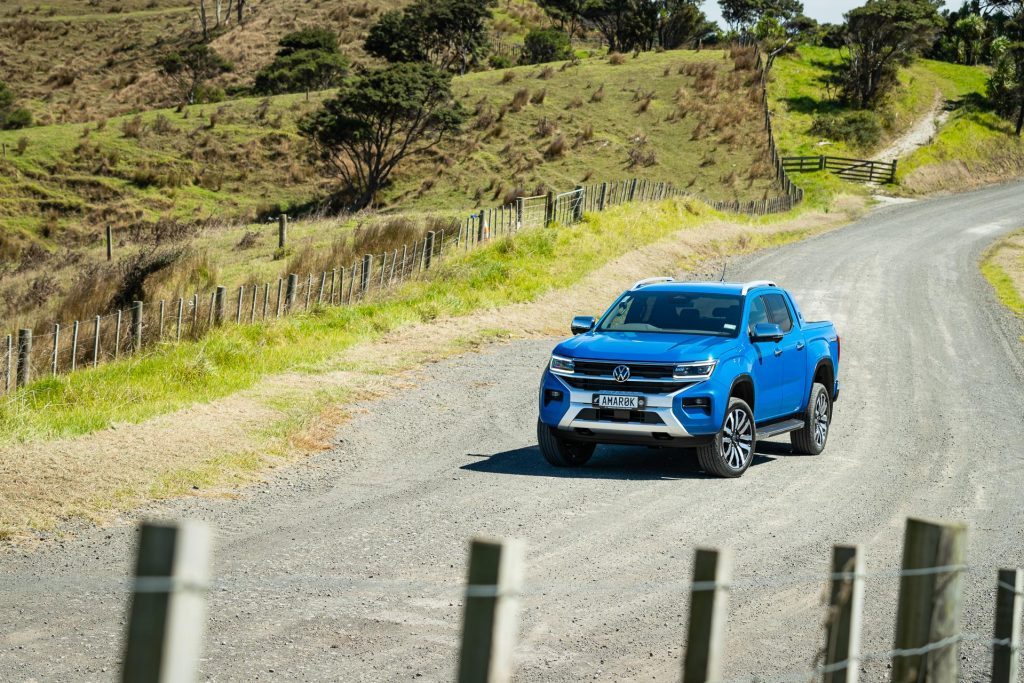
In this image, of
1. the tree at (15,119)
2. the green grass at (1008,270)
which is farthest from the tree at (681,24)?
the green grass at (1008,270)

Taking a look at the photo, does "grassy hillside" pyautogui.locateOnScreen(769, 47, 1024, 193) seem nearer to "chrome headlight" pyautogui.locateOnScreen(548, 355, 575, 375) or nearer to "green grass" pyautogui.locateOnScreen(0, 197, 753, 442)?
"green grass" pyautogui.locateOnScreen(0, 197, 753, 442)

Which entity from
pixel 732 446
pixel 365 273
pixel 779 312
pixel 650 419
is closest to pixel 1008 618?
pixel 650 419

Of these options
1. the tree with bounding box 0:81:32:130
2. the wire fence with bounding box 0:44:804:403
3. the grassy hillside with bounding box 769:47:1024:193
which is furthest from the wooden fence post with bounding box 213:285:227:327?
the tree with bounding box 0:81:32:130

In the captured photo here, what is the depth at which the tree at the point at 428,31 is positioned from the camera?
80.6 metres

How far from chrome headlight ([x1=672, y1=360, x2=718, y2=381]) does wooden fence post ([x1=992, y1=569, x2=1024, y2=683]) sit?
6560 mm

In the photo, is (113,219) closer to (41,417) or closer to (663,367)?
(41,417)

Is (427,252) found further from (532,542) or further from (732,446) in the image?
(532,542)

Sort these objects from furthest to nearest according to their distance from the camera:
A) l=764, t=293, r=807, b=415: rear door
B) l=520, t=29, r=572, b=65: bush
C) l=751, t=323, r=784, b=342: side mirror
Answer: l=520, t=29, r=572, b=65: bush, l=764, t=293, r=807, b=415: rear door, l=751, t=323, r=784, b=342: side mirror

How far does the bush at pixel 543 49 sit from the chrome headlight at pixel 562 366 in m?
80.6

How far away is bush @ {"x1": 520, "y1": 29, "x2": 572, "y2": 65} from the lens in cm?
9056

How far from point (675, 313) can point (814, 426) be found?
2.29 metres

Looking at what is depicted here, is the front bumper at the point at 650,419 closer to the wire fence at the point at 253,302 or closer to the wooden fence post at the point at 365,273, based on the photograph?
the wire fence at the point at 253,302

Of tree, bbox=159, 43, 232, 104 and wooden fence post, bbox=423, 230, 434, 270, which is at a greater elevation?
tree, bbox=159, 43, 232, 104

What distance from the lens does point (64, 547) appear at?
29.0 feet
